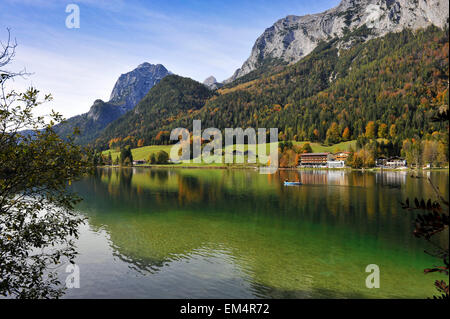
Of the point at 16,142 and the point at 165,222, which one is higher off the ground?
the point at 16,142

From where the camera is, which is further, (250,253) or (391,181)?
(391,181)

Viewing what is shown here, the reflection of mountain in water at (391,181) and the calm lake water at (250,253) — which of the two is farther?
the reflection of mountain in water at (391,181)

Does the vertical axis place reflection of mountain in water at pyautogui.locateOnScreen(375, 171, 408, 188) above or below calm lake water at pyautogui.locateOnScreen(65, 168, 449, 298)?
above

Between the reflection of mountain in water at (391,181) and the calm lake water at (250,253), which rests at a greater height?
the reflection of mountain in water at (391,181)

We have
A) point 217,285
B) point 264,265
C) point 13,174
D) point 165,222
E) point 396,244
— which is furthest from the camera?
point 165,222

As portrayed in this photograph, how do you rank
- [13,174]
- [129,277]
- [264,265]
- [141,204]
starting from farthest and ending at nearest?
1. [141,204]
2. [264,265]
3. [129,277]
4. [13,174]

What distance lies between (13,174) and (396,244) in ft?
108

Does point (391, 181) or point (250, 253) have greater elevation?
point (391, 181)

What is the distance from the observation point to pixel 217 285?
63.8 feet

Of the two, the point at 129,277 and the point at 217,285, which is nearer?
the point at 217,285

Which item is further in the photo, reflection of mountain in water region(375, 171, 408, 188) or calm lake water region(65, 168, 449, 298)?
reflection of mountain in water region(375, 171, 408, 188)
